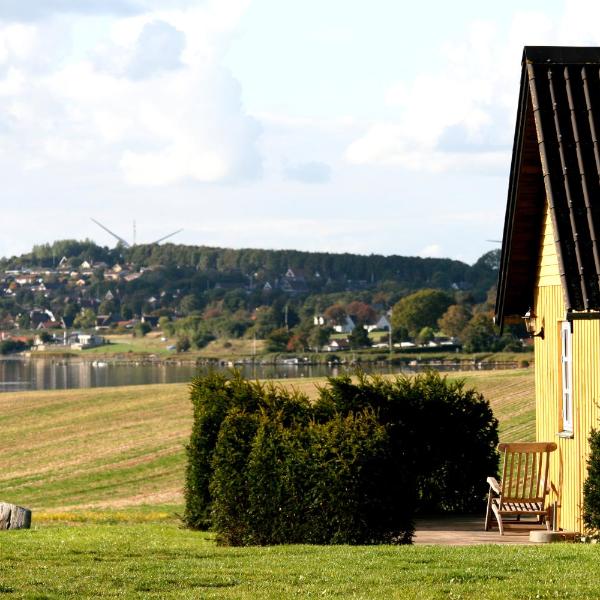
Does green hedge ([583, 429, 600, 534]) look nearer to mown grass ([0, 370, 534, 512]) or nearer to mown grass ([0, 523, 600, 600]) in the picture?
mown grass ([0, 523, 600, 600])

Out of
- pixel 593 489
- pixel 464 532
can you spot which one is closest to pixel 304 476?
pixel 593 489

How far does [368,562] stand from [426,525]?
275 inches

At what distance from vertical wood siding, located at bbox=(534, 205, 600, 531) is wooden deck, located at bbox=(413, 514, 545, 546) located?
0.65 metres

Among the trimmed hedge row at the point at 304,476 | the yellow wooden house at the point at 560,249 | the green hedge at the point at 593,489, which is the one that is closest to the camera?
the yellow wooden house at the point at 560,249

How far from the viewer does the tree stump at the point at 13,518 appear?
64.2 feet

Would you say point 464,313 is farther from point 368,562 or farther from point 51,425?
point 368,562

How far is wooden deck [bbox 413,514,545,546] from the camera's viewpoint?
1736 cm

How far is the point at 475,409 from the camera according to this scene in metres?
22.3

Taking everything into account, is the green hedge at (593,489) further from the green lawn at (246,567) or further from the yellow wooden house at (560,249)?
the yellow wooden house at (560,249)

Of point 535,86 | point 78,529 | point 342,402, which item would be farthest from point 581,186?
point 78,529

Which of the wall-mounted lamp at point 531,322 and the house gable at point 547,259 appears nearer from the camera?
the house gable at point 547,259

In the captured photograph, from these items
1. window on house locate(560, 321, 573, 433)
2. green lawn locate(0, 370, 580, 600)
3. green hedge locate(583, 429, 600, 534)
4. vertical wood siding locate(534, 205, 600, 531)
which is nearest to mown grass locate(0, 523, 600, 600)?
green lawn locate(0, 370, 580, 600)

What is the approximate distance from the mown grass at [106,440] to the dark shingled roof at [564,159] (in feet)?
43.3

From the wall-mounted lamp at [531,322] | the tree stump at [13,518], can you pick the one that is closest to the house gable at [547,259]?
the wall-mounted lamp at [531,322]
